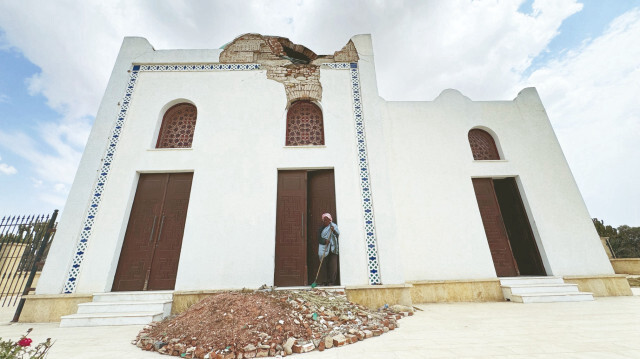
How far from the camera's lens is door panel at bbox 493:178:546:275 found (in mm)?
5297

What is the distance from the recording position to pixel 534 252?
5273mm

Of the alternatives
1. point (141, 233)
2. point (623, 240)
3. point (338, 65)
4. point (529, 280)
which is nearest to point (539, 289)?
point (529, 280)

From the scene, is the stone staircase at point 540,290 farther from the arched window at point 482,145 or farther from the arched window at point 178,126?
the arched window at point 178,126

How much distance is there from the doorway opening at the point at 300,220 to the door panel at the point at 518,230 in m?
4.28

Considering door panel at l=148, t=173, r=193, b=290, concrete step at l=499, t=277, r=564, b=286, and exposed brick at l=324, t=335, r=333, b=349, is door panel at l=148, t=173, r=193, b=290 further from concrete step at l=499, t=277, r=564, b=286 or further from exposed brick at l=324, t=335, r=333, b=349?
concrete step at l=499, t=277, r=564, b=286

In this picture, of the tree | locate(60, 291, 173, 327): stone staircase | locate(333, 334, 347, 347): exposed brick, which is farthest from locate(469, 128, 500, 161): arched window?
the tree

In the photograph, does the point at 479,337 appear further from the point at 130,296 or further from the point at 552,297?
the point at 130,296

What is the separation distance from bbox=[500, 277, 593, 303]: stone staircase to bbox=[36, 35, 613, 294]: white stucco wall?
0.32 meters

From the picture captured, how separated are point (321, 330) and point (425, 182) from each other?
13.4 feet

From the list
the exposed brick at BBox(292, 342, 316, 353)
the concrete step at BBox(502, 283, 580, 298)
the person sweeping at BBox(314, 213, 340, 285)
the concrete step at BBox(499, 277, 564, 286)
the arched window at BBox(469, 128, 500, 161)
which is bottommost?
the exposed brick at BBox(292, 342, 316, 353)

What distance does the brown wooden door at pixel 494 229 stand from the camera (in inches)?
203

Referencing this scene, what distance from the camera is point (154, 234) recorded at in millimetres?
4457

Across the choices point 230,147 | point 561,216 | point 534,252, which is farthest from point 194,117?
point 561,216

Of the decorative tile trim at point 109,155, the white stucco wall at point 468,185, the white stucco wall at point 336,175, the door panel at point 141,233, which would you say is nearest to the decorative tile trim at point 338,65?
the white stucco wall at point 336,175
